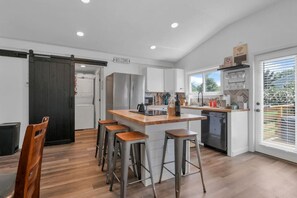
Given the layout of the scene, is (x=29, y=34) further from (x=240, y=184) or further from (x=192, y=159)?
(x=240, y=184)

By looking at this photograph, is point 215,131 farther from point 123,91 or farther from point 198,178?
point 123,91

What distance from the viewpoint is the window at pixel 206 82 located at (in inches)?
170

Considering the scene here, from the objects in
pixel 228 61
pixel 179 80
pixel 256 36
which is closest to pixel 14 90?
pixel 179 80

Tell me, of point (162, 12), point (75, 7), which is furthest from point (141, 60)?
point (75, 7)

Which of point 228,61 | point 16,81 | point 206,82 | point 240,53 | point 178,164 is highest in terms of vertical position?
point 240,53

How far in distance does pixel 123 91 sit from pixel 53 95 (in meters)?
1.67

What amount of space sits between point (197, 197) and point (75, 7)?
11.4 feet

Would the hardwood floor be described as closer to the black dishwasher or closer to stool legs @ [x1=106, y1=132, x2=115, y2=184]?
stool legs @ [x1=106, y1=132, x2=115, y2=184]

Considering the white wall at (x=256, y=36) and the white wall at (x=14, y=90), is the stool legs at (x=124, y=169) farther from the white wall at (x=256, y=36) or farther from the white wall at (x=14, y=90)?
the white wall at (x=14, y=90)

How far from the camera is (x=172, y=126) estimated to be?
2.27m

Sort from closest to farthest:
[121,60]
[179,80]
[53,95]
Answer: [53,95]
[121,60]
[179,80]

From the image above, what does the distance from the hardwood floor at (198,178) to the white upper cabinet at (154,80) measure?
8.38 feet

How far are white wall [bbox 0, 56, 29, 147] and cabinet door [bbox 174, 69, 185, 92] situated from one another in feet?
13.2

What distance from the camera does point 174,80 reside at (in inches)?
200
